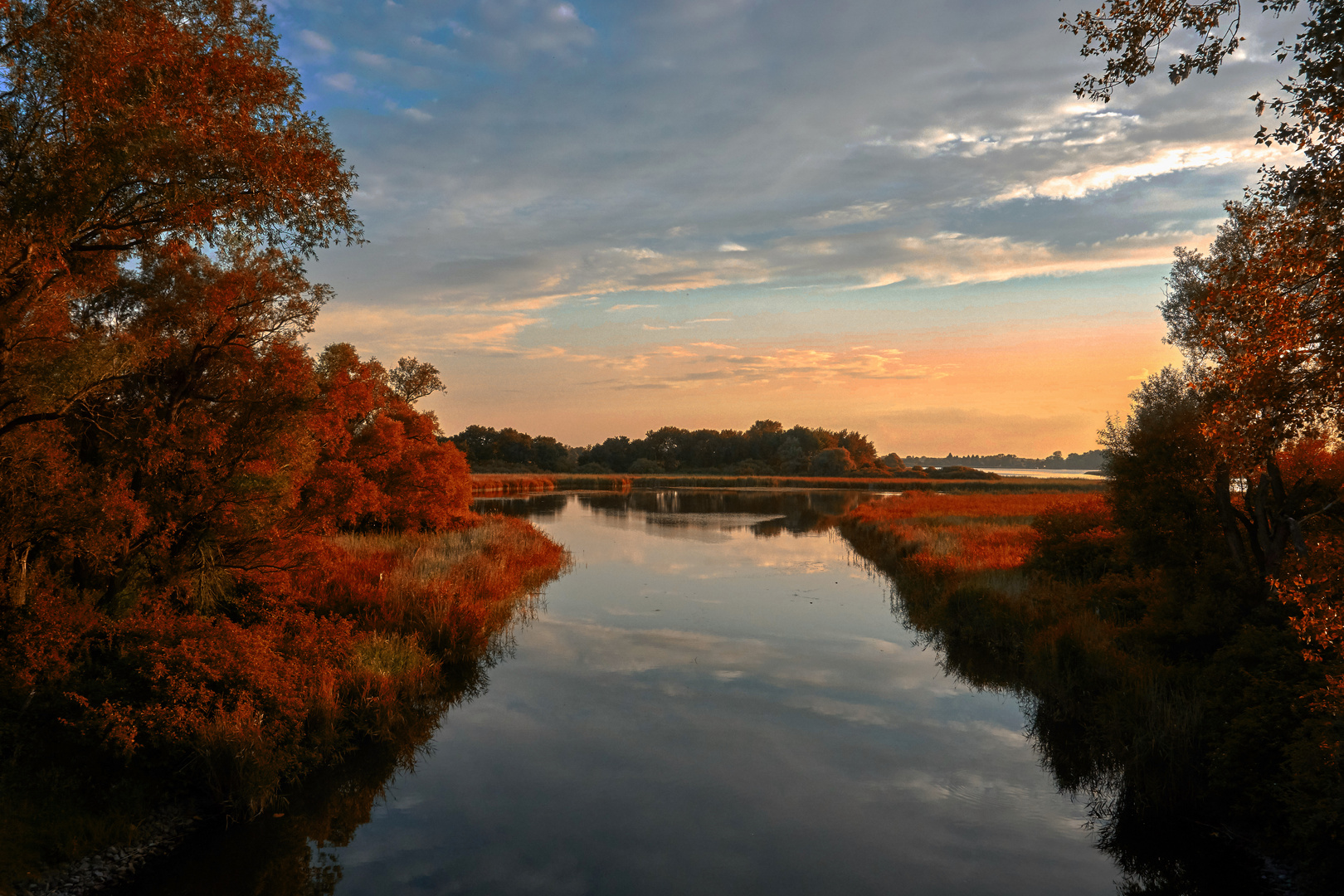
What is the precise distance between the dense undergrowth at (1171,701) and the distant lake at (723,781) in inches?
26.2

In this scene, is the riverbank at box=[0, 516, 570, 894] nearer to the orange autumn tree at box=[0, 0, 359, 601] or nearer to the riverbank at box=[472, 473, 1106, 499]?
the orange autumn tree at box=[0, 0, 359, 601]

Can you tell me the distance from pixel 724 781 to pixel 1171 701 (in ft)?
19.6

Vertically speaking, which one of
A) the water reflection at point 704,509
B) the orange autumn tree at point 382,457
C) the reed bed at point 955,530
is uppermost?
the orange autumn tree at point 382,457

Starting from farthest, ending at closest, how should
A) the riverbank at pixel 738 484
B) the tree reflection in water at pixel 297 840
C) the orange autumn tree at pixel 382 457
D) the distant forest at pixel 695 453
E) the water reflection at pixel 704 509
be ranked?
the distant forest at pixel 695 453 < the riverbank at pixel 738 484 < the water reflection at pixel 704 509 < the orange autumn tree at pixel 382 457 < the tree reflection in water at pixel 297 840

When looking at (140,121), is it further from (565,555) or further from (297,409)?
(565,555)

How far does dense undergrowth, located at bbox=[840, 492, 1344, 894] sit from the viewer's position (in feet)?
23.4

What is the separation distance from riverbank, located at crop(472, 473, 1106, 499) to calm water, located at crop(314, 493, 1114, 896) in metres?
50.9

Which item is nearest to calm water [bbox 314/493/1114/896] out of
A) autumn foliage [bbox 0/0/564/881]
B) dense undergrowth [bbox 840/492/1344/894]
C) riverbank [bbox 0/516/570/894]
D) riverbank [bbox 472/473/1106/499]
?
dense undergrowth [bbox 840/492/1344/894]

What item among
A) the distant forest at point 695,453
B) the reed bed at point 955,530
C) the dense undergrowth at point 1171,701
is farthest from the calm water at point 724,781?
the distant forest at point 695,453

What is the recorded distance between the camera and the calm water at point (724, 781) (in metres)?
7.50

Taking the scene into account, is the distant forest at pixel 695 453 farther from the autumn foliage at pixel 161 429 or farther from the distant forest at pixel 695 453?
the autumn foliage at pixel 161 429

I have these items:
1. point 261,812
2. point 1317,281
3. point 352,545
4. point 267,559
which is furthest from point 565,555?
point 1317,281

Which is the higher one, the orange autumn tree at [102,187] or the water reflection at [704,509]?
the orange autumn tree at [102,187]

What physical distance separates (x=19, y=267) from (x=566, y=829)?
343 inches
